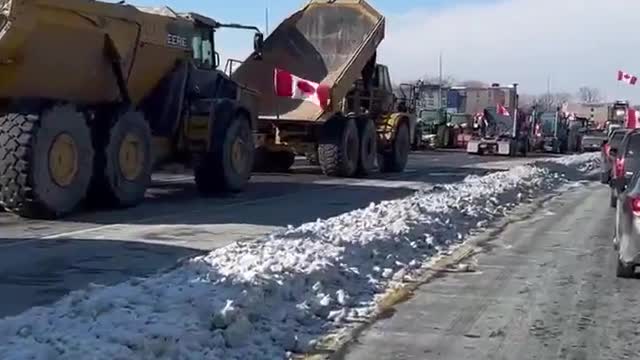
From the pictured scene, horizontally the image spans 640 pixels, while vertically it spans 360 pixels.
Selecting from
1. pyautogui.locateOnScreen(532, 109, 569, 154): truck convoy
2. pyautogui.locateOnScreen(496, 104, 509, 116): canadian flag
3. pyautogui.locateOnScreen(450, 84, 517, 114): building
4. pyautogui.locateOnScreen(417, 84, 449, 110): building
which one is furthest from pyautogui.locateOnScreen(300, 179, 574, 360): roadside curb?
pyautogui.locateOnScreen(532, 109, 569, 154): truck convoy

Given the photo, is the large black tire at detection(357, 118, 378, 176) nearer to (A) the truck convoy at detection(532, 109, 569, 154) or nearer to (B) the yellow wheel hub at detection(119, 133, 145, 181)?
(B) the yellow wheel hub at detection(119, 133, 145, 181)

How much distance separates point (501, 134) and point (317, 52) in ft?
88.8

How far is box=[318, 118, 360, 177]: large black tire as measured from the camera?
1133 inches

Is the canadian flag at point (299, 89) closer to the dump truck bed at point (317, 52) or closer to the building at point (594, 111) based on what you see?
the dump truck bed at point (317, 52)

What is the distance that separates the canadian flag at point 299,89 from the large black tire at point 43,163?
10994 millimetres

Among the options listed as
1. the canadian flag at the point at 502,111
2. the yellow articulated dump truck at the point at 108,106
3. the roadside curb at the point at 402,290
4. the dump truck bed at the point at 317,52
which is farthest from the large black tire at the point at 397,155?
the canadian flag at the point at 502,111

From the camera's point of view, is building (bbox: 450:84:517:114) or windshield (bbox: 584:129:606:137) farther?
windshield (bbox: 584:129:606:137)

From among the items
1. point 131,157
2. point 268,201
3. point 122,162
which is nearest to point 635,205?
point 122,162

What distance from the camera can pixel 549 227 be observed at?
739 inches

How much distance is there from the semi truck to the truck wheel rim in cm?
3218

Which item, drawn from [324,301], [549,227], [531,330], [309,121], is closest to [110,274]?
[324,301]

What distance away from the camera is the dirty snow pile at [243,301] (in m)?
7.60

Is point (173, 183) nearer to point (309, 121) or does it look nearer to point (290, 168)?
point (309, 121)

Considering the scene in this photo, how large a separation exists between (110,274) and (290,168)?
20353 millimetres
